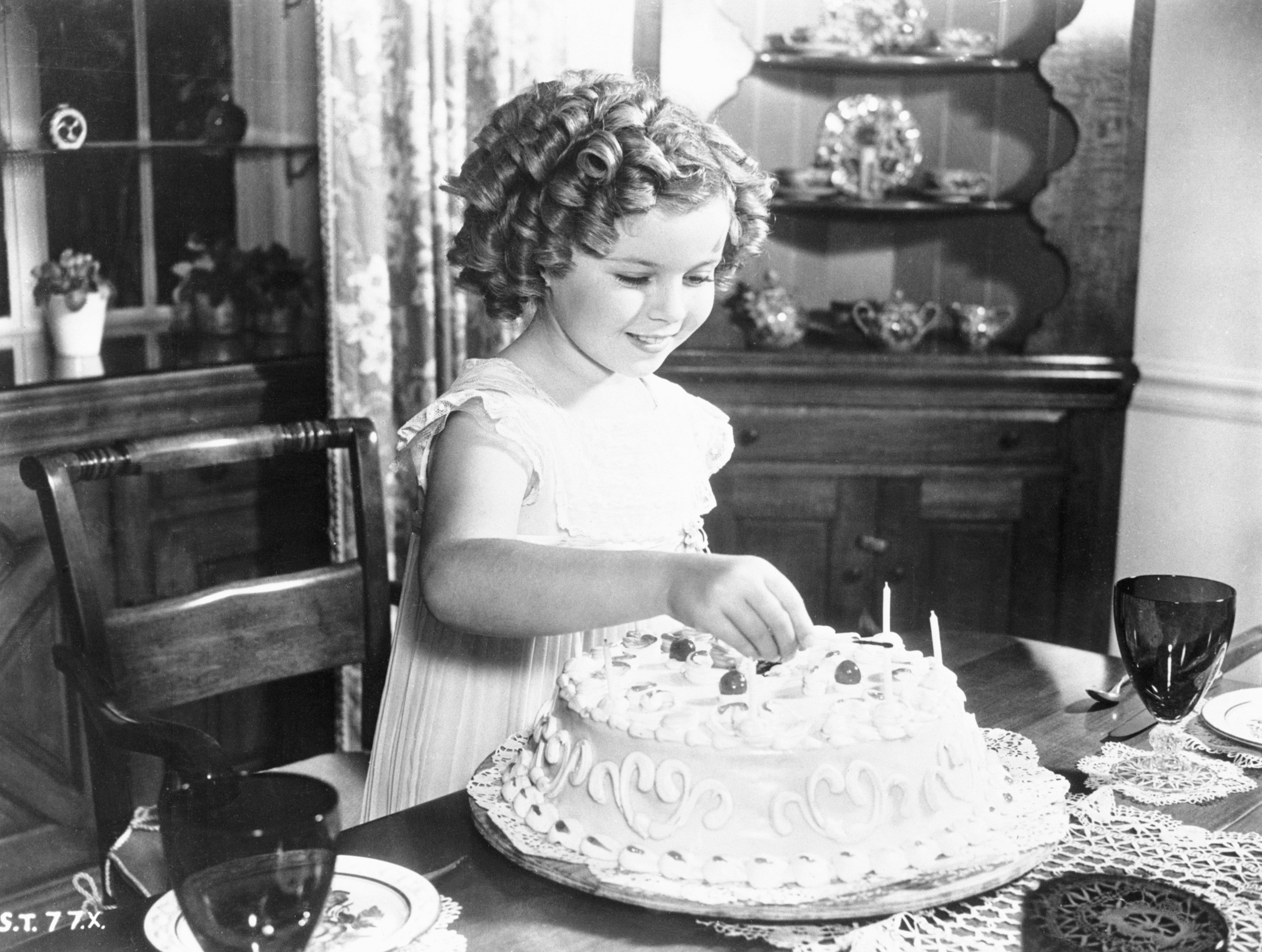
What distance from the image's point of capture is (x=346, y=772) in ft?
7.30

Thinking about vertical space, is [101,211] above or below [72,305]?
above

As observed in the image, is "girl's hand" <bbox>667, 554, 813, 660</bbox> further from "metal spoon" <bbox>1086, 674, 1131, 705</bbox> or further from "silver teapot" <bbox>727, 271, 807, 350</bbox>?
"silver teapot" <bbox>727, 271, 807, 350</bbox>

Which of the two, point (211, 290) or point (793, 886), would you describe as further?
point (211, 290)

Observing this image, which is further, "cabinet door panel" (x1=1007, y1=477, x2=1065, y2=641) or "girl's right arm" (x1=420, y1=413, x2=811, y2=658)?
"cabinet door panel" (x1=1007, y1=477, x2=1065, y2=641)

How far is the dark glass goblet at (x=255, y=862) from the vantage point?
852 mm

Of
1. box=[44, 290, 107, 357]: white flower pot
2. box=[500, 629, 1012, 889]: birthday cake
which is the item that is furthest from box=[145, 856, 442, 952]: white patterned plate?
box=[44, 290, 107, 357]: white flower pot

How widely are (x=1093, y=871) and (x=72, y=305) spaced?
7.63ft

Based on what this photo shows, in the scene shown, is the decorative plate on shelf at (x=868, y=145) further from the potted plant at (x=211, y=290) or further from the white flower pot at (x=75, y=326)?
the white flower pot at (x=75, y=326)

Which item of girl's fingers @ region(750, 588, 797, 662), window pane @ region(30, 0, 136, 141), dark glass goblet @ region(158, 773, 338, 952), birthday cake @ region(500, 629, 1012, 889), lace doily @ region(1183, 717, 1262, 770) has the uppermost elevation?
window pane @ region(30, 0, 136, 141)

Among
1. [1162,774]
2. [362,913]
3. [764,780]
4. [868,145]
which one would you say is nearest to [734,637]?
[764,780]

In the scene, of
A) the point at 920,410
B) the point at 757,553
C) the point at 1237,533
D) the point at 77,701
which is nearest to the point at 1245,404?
the point at 1237,533

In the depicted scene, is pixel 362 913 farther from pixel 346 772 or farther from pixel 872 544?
pixel 872 544

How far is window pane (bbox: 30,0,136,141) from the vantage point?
305 centimetres

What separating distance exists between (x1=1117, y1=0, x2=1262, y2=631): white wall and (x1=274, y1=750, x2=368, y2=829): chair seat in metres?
1.83
